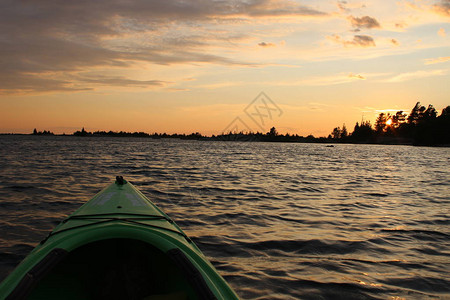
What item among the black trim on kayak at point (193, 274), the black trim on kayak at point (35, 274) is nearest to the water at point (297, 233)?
the black trim on kayak at point (193, 274)

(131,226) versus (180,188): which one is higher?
(131,226)

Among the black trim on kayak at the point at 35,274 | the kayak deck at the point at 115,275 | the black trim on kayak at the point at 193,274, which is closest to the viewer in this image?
the black trim on kayak at the point at 35,274

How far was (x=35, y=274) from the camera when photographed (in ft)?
9.25

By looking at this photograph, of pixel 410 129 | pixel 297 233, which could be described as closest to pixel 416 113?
pixel 410 129

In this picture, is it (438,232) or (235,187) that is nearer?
(438,232)

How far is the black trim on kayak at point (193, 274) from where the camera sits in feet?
9.27

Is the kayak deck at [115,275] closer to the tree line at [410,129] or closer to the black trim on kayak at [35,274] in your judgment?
the black trim on kayak at [35,274]

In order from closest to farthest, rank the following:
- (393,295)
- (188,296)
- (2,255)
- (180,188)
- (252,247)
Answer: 1. (188,296)
2. (393,295)
3. (2,255)
4. (252,247)
5. (180,188)

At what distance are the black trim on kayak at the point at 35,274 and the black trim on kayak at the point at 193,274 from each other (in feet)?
3.41

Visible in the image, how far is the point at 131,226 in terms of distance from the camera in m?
3.53

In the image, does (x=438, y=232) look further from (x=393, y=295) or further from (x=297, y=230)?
(x=393, y=295)

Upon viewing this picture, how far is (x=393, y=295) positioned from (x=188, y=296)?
2.76 m

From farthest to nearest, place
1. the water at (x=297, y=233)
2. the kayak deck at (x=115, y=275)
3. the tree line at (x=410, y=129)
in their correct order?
the tree line at (x=410, y=129) < the water at (x=297, y=233) < the kayak deck at (x=115, y=275)

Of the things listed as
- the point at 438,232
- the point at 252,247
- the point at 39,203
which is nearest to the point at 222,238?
the point at 252,247
